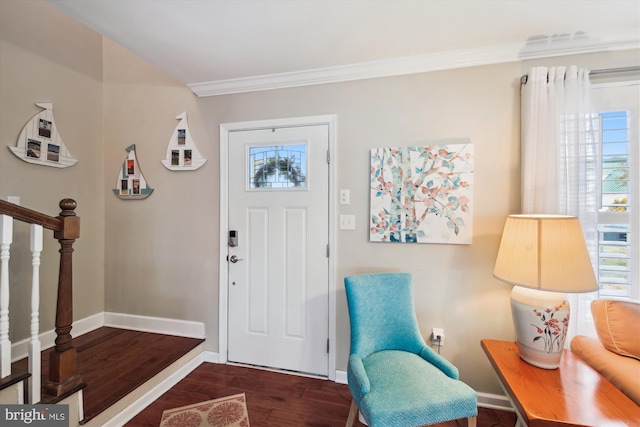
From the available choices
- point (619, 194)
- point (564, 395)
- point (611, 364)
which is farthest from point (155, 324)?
point (619, 194)

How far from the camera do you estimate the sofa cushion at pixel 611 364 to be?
1.27 meters

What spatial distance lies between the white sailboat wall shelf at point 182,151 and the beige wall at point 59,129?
2.69ft

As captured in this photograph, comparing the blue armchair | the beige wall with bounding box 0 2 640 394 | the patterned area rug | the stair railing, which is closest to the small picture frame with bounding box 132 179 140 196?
the beige wall with bounding box 0 2 640 394

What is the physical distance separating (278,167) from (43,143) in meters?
1.93

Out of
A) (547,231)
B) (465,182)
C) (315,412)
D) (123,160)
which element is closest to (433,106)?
(465,182)

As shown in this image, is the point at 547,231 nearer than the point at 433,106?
Yes

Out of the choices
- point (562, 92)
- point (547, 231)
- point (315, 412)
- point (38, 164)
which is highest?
point (562, 92)

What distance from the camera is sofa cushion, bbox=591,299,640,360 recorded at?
1.45 meters

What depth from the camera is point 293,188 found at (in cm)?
223

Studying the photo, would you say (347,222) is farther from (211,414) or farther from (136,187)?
(136,187)

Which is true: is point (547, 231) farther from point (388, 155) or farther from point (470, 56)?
point (470, 56)

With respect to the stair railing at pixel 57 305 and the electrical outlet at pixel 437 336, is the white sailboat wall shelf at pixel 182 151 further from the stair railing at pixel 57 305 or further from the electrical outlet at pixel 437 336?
the electrical outlet at pixel 437 336

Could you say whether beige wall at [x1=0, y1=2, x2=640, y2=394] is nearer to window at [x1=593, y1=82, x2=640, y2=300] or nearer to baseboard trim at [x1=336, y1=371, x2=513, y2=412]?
baseboard trim at [x1=336, y1=371, x2=513, y2=412]

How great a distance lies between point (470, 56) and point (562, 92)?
0.62m
